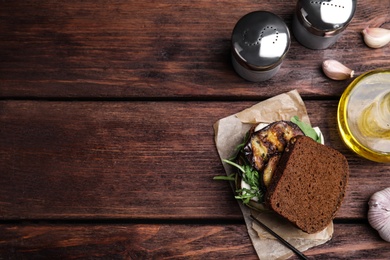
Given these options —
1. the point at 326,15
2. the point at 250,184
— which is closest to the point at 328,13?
the point at 326,15

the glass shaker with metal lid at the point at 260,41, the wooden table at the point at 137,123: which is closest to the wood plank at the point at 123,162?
the wooden table at the point at 137,123

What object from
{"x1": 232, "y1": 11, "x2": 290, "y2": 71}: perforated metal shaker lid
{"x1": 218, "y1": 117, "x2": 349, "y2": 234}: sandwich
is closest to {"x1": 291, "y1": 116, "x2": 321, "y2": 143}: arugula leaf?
{"x1": 218, "y1": 117, "x2": 349, "y2": 234}: sandwich

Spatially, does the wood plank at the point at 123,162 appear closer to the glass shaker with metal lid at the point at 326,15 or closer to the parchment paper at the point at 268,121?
the parchment paper at the point at 268,121

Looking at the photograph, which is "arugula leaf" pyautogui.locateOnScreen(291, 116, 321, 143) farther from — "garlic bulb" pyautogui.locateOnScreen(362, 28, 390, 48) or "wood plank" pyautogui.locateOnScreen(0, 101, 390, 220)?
"garlic bulb" pyautogui.locateOnScreen(362, 28, 390, 48)

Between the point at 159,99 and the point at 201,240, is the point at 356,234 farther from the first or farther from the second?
the point at 159,99

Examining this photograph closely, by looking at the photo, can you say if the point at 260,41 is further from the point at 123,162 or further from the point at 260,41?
the point at 123,162

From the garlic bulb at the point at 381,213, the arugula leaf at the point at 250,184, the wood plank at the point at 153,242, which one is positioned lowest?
the wood plank at the point at 153,242
